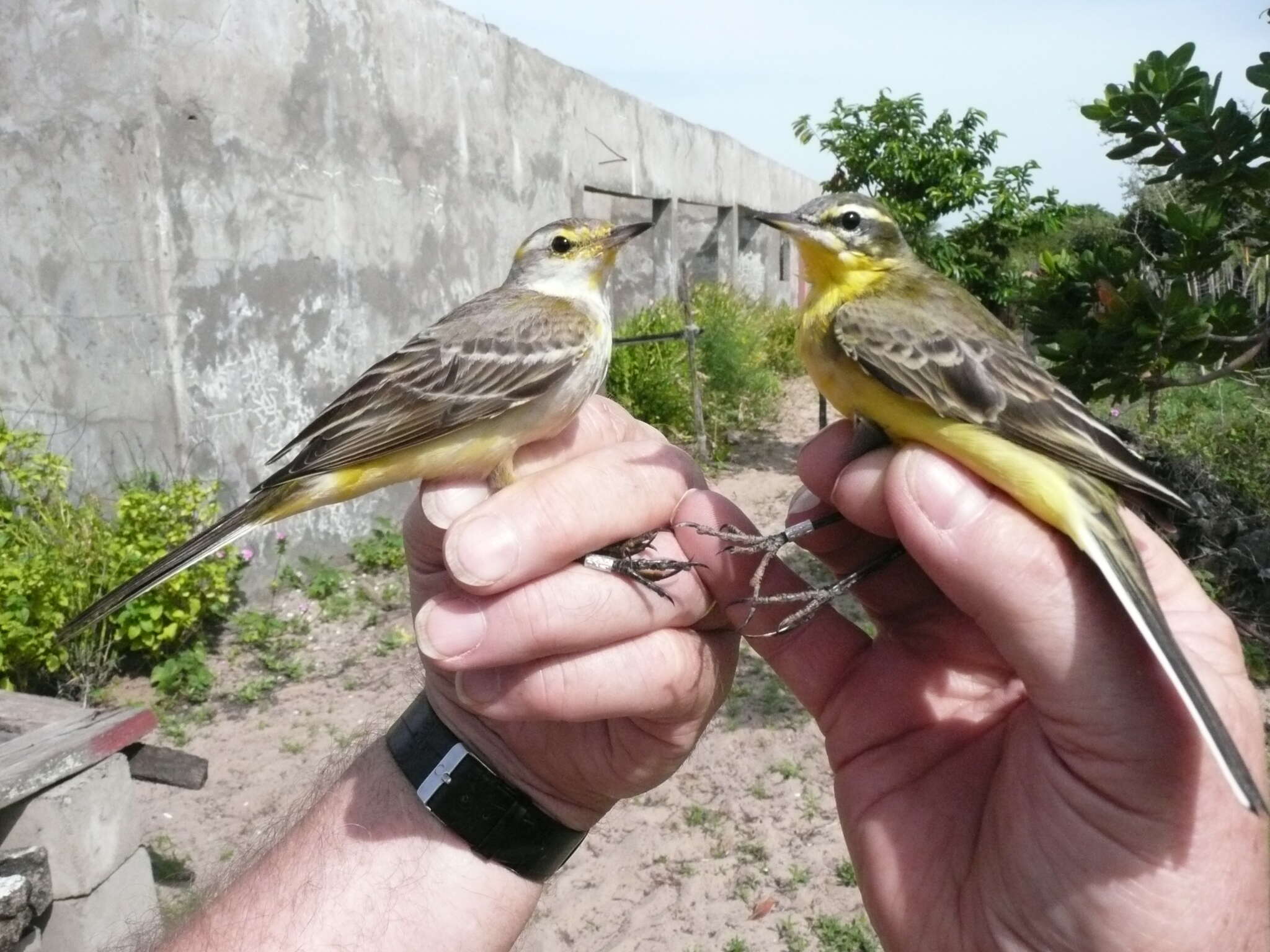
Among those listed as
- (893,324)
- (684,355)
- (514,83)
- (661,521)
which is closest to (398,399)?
(661,521)

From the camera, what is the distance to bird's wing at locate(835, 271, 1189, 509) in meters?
2.01

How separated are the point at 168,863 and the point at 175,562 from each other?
314 cm

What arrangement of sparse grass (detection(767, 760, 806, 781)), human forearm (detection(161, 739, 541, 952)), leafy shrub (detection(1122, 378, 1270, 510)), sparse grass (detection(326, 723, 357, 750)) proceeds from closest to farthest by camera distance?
human forearm (detection(161, 739, 541, 952)) → sparse grass (detection(767, 760, 806, 781)) → sparse grass (detection(326, 723, 357, 750)) → leafy shrub (detection(1122, 378, 1270, 510))

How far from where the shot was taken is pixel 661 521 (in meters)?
2.18

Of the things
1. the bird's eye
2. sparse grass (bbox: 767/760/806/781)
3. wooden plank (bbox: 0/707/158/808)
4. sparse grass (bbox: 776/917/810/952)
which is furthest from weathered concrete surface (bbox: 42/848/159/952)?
the bird's eye

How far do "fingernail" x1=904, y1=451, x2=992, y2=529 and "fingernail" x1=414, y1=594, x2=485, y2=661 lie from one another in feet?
2.92

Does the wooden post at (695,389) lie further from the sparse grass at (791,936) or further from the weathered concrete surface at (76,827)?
the weathered concrete surface at (76,827)

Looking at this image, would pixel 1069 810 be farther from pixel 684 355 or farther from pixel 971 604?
pixel 684 355

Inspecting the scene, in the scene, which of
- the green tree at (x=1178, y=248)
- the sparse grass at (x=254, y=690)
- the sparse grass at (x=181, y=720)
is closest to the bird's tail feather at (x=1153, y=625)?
the green tree at (x=1178, y=248)

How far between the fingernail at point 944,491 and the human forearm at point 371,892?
1.34 meters

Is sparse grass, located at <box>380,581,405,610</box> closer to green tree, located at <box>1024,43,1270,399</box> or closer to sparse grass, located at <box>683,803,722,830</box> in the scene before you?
sparse grass, located at <box>683,803,722,830</box>

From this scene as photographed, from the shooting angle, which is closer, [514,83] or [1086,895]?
[1086,895]

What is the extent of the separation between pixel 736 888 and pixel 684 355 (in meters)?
8.57

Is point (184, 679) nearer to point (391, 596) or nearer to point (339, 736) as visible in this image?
point (339, 736)
